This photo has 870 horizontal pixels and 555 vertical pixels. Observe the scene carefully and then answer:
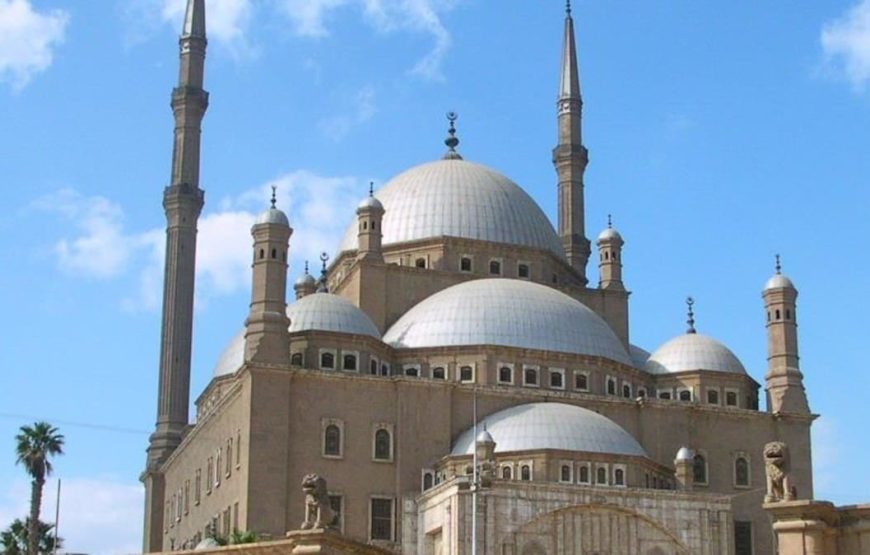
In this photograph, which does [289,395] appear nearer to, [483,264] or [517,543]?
[517,543]

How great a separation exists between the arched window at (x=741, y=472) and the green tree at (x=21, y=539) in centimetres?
1852

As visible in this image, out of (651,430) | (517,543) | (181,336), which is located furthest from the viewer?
(181,336)

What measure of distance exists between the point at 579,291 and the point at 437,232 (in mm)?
4991

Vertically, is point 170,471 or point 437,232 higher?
point 437,232

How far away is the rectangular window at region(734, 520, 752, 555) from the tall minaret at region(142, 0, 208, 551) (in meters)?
17.4

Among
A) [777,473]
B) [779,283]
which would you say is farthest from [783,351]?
[777,473]

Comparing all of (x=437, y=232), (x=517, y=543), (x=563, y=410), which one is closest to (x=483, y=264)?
(x=437, y=232)

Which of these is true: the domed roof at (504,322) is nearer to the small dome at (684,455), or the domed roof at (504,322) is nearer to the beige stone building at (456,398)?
the beige stone building at (456,398)

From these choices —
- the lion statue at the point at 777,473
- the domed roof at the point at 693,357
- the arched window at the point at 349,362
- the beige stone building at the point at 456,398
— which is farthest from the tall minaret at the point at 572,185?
the lion statue at the point at 777,473

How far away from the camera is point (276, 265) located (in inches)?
1570

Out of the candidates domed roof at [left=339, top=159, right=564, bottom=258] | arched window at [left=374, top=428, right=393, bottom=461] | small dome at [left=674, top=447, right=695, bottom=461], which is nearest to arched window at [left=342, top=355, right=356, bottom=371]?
arched window at [left=374, top=428, right=393, bottom=461]

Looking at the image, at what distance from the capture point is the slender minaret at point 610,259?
49.2 meters

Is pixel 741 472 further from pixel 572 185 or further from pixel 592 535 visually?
pixel 572 185

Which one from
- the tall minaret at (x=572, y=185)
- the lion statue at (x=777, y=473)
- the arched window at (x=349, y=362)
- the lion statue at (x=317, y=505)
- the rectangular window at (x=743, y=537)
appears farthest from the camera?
the tall minaret at (x=572, y=185)
